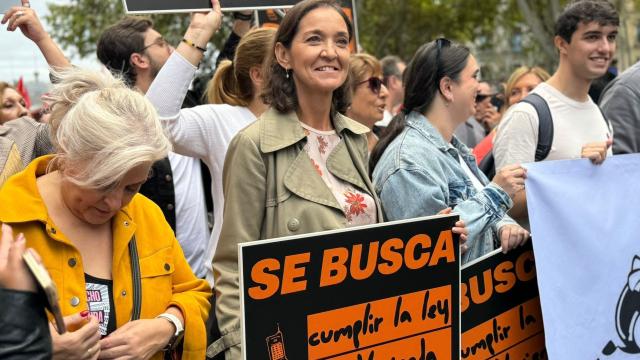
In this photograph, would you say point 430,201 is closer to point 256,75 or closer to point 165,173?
point 256,75

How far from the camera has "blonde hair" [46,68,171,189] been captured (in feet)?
8.59

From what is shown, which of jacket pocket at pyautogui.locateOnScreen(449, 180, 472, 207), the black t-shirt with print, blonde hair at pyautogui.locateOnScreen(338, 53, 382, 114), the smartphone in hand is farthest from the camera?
blonde hair at pyautogui.locateOnScreen(338, 53, 382, 114)

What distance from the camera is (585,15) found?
5.04m

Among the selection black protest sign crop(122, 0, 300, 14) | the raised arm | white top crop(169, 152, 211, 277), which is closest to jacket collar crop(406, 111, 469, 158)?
black protest sign crop(122, 0, 300, 14)

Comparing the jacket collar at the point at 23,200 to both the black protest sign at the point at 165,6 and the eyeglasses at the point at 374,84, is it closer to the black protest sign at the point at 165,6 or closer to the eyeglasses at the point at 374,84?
the black protest sign at the point at 165,6

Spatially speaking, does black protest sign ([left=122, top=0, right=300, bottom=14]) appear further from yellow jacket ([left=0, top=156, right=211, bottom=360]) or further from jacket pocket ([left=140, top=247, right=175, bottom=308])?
jacket pocket ([left=140, top=247, right=175, bottom=308])

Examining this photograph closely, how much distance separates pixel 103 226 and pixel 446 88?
182 cm

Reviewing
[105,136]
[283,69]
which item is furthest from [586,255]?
[105,136]

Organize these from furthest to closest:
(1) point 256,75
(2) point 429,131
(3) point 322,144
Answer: (1) point 256,75, (2) point 429,131, (3) point 322,144

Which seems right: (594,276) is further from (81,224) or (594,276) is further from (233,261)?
(81,224)

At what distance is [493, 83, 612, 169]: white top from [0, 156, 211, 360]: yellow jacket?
2065 mm

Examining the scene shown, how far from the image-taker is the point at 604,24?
16.5ft

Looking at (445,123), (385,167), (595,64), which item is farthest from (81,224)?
(595,64)

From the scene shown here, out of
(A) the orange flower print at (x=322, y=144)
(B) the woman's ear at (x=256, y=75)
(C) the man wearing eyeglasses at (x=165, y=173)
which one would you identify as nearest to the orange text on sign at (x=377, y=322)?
(A) the orange flower print at (x=322, y=144)
